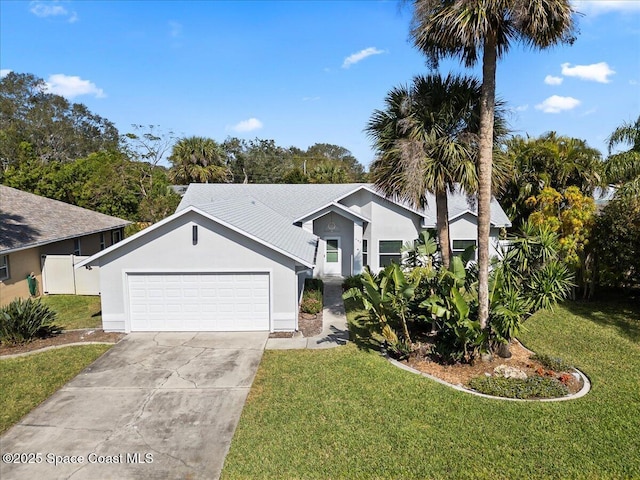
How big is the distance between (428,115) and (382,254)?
33.9 ft

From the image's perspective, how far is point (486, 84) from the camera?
33.0 ft

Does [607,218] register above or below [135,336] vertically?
above

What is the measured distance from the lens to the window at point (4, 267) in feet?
55.2

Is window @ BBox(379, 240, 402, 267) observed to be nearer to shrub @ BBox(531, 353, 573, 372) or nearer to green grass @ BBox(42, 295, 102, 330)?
shrub @ BBox(531, 353, 573, 372)

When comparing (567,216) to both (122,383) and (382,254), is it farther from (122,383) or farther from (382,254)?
(122,383)

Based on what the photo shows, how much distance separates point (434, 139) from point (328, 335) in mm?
6756

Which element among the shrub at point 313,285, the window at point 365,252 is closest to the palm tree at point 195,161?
the window at point 365,252

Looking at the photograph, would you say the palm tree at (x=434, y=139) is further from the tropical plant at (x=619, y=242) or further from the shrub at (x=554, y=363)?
the tropical plant at (x=619, y=242)

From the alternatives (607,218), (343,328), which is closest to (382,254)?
(343,328)

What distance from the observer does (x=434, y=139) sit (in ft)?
39.7

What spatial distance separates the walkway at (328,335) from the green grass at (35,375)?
199 inches

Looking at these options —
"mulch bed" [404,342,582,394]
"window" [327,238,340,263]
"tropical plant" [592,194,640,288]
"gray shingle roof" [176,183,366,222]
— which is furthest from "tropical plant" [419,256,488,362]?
"gray shingle roof" [176,183,366,222]

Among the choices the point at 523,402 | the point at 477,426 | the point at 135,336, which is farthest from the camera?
the point at 135,336

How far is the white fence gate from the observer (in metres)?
19.2
